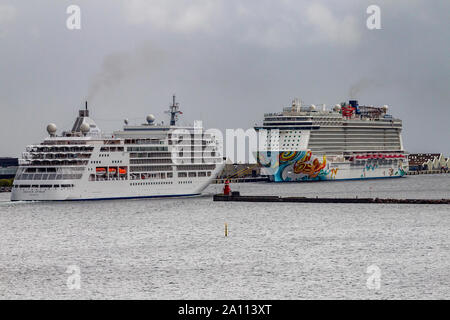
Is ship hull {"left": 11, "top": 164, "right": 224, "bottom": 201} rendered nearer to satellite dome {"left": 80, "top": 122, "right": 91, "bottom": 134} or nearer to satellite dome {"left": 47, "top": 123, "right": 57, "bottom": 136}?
satellite dome {"left": 80, "top": 122, "right": 91, "bottom": 134}

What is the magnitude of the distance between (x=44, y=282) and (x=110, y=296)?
4468 millimetres

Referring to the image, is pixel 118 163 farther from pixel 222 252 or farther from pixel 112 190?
pixel 222 252

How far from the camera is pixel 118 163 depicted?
83.2m

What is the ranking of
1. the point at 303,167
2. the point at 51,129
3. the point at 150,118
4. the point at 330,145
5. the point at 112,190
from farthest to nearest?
1. the point at 330,145
2. the point at 303,167
3. the point at 150,118
4. the point at 51,129
5. the point at 112,190

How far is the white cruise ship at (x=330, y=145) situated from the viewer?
130000 millimetres

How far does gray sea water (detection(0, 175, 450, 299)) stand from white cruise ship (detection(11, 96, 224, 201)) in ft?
12.0

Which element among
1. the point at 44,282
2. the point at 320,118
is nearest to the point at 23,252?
the point at 44,282

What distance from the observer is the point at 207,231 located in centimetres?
5850

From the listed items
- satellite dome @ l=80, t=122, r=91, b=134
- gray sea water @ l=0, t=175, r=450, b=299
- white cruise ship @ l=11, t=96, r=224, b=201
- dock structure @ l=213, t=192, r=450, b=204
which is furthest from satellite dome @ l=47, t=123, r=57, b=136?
dock structure @ l=213, t=192, r=450, b=204

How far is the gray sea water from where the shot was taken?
122 ft

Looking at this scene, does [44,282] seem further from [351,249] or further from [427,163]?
[427,163]

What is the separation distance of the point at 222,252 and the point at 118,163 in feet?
121

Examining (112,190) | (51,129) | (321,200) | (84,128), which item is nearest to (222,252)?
(321,200)
